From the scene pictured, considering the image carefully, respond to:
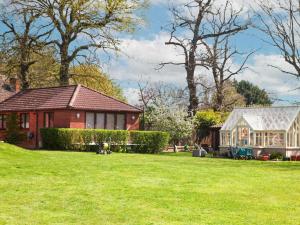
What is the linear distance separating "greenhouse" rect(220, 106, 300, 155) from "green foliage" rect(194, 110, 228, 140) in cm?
668

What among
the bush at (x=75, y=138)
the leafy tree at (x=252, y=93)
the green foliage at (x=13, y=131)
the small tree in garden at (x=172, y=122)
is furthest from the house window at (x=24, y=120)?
the leafy tree at (x=252, y=93)

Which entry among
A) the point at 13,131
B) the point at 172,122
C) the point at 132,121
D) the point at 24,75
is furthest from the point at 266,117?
the point at 24,75

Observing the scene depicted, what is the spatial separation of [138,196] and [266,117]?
2971 cm

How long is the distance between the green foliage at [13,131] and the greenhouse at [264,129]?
600 inches

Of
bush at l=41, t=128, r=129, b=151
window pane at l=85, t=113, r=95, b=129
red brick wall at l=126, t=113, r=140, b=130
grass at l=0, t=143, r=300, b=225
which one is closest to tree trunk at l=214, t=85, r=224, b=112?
red brick wall at l=126, t=113, r=140, b=130

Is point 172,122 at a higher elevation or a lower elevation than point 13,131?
higher

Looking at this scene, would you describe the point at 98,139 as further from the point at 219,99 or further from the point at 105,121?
the point at 219,99

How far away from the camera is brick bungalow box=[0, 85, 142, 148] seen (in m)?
39.3

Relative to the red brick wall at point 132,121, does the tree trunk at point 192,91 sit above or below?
above

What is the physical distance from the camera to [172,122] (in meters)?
48.3

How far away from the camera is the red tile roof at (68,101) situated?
3997 centimetres

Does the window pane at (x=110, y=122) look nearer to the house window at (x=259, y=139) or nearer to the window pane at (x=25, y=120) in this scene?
the window pane at (x=25, y=120)

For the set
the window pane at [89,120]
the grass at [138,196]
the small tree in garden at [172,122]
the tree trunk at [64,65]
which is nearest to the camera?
the grass at [138,196]

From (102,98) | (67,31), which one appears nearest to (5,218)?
(102,98)
